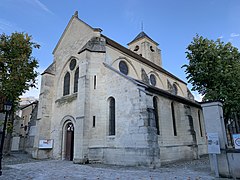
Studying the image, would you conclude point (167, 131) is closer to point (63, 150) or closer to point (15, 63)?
point (63, 150)

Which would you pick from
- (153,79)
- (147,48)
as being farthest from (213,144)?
(147,48)

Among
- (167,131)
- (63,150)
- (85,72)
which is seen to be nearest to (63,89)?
(85,72)

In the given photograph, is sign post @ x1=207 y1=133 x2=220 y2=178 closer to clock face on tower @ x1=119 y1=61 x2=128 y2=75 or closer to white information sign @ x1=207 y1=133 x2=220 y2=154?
white information sign @ x1=207 y1=133 x2=220 y2=154

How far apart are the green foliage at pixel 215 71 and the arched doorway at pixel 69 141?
10732 mm

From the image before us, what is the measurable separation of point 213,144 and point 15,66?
651 inches

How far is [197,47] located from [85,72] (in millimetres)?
9012

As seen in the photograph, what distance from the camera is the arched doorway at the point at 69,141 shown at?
13.9 metres

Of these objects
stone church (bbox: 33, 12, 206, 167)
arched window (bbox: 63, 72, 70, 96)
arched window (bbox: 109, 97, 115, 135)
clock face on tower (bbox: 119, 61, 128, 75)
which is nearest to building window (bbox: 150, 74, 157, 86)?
stone church (bbox: 33, 12, 206, 167)

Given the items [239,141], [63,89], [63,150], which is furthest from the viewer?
[63,89]

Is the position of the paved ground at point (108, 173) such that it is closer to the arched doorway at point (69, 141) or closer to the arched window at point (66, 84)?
the arched doorway at point (69, 141)

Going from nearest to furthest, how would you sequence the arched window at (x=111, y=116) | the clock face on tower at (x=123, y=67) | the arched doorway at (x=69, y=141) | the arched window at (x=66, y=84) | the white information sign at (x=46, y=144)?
1. the arched window at (x=111, y=116)
2. the arched doorway at (x=69, y=141)
3. the white information sign at (x=46, y=144)
4. the arched window at (x=66, y=84)
5. the clock face on tower at (x=123, y=67)

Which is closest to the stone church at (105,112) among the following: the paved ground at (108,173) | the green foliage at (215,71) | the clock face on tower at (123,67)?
the clock face on tower at (123,67)

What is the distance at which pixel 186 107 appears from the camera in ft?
50.1

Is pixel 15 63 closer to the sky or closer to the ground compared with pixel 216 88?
closer to the sky
